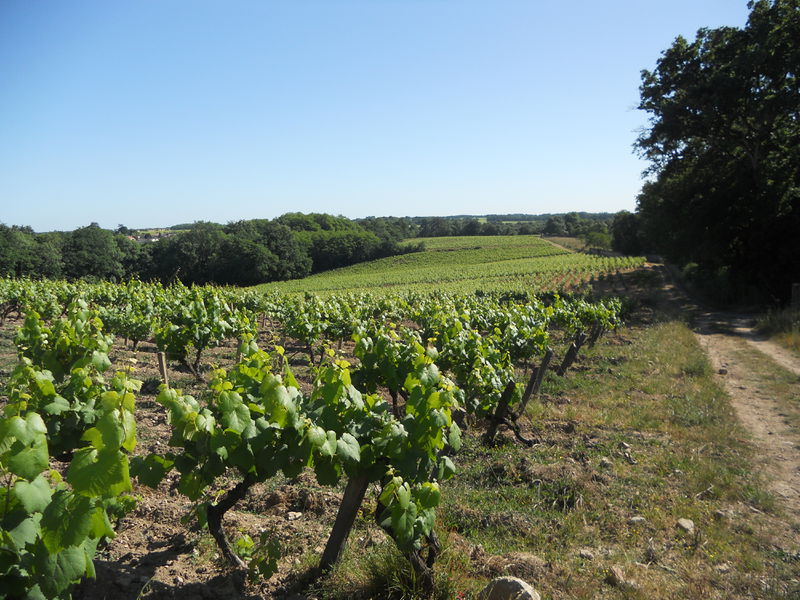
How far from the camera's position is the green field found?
43.3m

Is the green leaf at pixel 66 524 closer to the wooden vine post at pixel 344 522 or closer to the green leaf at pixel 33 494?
the green leaf at pixel 33 494

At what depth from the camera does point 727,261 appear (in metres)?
23.3

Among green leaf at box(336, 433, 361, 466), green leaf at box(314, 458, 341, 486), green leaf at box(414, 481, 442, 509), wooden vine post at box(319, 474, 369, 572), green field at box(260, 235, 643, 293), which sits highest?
green leaf at box(336, 433, 361, 466)

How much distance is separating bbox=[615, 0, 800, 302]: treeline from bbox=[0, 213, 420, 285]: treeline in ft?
152

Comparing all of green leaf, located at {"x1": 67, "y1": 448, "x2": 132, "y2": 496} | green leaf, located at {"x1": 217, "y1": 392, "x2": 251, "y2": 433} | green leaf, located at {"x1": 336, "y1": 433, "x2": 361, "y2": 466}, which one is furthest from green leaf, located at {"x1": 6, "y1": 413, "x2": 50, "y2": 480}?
green leaf, located at {"x1": 336, "y1": 433, "x2": 361, "y2": 466}

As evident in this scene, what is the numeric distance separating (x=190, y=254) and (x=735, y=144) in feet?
206

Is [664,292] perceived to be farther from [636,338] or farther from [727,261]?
[636,338]

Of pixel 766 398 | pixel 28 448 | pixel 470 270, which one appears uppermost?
pixel 28 448

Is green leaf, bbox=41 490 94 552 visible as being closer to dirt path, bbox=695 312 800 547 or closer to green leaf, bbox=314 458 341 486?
green leaf, bbox=314 458 341 486

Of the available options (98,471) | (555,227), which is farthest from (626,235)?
(98,471)

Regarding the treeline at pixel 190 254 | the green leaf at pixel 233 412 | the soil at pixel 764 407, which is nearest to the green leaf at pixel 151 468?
the green leaf at pixel 233 412

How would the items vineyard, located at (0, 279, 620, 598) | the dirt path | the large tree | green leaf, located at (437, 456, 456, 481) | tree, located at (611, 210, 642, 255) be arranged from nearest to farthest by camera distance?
vineyard, located at (0, 279, 620, 598), green leaf, located at (437, 456, 456, 481), the dirt path, the large tree, tree, located at (611, 210, 642, 255)

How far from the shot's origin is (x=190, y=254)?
6788 cm

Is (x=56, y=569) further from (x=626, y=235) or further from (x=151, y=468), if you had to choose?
(x=626, y=235)
